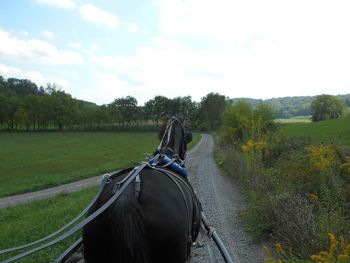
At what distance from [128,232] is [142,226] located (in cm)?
15

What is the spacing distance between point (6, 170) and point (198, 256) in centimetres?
2513

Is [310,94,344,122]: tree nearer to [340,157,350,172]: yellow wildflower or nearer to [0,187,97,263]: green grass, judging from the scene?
[0,187,97,263]: green grass

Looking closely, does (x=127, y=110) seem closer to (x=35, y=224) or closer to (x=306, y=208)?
(x=35, y=224)

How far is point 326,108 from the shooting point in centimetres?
10531

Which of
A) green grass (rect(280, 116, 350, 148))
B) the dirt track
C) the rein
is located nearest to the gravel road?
the dirt track

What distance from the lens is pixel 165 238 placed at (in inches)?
125

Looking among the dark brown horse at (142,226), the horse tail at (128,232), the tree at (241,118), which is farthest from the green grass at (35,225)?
the tree at (241,118)

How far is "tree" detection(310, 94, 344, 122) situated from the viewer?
10525 cm

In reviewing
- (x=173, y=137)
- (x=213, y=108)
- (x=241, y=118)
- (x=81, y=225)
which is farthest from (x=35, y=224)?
(x=213, y=108)

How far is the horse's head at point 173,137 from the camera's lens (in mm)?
5386

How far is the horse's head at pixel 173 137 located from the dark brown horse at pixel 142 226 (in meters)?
1.78

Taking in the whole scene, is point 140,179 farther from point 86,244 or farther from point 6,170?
point 6,170

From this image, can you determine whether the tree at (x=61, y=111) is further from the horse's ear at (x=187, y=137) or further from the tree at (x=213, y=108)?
the horse's ear at (x=187, y=137)

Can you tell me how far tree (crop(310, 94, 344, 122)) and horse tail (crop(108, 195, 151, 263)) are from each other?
111028 mm
